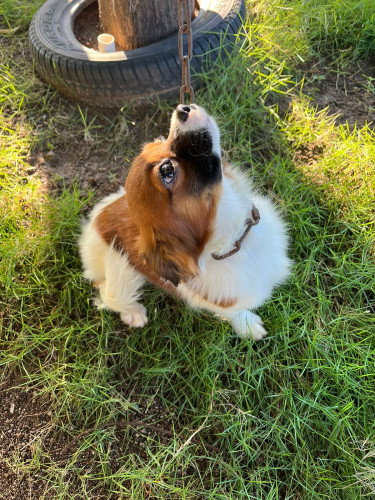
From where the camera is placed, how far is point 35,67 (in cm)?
337

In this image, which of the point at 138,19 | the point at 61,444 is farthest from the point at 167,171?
the point at 138,19

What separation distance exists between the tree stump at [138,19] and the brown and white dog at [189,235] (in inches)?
53.5

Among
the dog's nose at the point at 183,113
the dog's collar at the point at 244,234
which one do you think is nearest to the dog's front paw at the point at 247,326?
the dog's collar at the point at 244,234

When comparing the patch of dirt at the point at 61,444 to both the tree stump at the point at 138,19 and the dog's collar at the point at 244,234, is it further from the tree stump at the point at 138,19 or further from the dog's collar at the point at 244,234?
the tree stump at the point at 138,19

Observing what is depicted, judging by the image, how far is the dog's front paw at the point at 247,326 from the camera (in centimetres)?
236

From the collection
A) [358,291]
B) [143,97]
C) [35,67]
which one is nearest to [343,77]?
[143,97]

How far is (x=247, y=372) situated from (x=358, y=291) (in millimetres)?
882

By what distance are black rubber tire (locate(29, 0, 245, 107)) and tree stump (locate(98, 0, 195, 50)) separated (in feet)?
0.35

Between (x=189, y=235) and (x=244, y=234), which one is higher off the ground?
(x=189, y=235)

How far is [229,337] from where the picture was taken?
7.99 ft

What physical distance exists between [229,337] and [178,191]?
3.71 ft

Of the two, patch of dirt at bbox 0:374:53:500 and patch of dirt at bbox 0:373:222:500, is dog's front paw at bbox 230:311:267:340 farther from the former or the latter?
patch of dirt at bbox 0:374:53:500

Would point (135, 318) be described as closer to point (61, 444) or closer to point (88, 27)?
point (61, 444)

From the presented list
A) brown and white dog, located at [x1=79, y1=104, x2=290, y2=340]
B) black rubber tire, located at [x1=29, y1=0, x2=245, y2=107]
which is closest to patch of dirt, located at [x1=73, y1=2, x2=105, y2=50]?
black rubber tire, located at [x1=29, y1=0, x2=245, y2=107]
